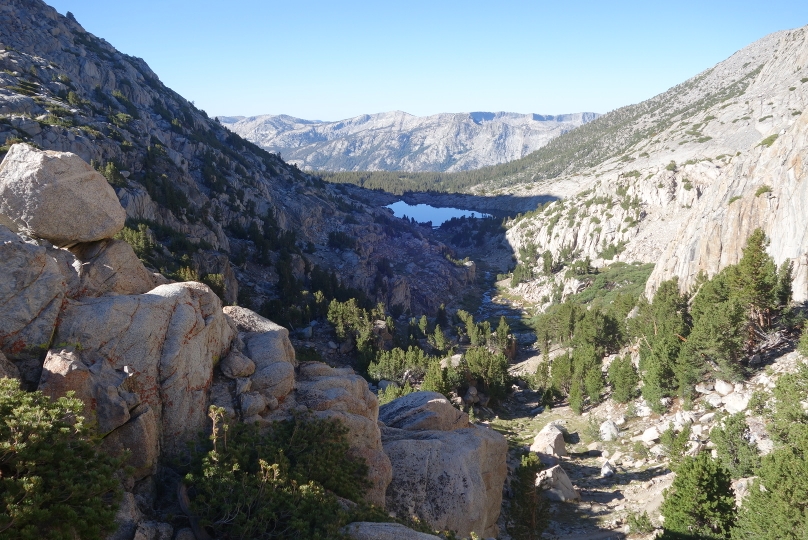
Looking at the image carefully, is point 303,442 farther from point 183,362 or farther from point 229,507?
point 183,362

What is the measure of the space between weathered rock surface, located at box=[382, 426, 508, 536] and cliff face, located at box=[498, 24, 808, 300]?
45.7m

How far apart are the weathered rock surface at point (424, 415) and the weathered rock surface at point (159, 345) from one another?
15929 millimetres

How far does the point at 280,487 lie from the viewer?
1670 cm

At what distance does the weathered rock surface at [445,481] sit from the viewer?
2544 centimetres

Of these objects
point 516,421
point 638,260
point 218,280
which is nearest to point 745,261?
point 516,421

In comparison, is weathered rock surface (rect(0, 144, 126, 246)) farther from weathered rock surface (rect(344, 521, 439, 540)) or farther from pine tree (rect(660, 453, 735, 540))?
pine tree (rect(660, 453, 735, 540))

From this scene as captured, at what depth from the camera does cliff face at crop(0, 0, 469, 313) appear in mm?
86500

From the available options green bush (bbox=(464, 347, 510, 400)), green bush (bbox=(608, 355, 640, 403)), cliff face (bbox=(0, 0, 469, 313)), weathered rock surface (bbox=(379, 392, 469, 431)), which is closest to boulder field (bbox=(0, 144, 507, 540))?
weathered rock surface (bbox=(379, 392, 469, 431))

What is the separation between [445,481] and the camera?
26.4m

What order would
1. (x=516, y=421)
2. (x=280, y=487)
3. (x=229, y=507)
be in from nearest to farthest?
1. (x=229, y=507)
2. (x=280, y=487)
3. (x=516, y=421)

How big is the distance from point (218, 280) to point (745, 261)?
67.8 metres

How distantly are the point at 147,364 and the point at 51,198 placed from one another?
938cm

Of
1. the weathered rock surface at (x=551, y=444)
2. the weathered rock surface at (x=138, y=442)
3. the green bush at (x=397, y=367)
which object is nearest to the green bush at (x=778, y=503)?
the weathered rock surface at (x=551, y=444)

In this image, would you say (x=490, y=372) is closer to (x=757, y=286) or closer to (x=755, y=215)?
(x=757, y=286)
